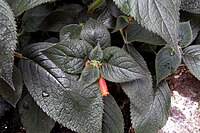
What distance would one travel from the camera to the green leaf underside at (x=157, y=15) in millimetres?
1092

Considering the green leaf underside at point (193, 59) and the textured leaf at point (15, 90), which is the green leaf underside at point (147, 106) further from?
the textured leaf at point (15, 90)

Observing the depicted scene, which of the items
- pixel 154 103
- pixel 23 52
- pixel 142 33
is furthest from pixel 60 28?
pixel 154 103

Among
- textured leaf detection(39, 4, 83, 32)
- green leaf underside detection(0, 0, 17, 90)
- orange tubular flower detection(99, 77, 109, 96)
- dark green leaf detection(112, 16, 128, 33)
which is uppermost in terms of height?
green leaf underside detection(0, 0, 17, 90)

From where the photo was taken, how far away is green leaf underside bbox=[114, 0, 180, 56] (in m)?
1.09

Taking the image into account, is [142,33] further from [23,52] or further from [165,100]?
[23,52]

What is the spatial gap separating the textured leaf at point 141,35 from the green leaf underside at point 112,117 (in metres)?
0.25

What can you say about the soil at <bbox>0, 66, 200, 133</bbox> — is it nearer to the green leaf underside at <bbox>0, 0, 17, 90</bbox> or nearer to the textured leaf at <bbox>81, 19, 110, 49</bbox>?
the textured leaf at <bbox>81, 19, 110, 49</bbox>

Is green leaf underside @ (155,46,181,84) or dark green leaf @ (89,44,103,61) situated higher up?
dark green leaf @ (89,44,103,61)

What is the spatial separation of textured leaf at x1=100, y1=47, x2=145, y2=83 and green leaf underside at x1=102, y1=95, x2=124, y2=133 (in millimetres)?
167

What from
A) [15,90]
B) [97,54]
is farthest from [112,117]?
[15,90]

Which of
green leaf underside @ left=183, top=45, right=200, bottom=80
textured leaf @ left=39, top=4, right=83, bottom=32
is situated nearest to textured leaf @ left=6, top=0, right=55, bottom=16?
textured leaf @ left=39, top=4, right=83, bottom=32

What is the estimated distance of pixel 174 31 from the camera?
1.09 meters

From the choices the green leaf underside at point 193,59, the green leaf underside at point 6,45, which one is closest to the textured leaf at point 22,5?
the green leaf underside at point 6,45

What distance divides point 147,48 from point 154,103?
0.25 metres
